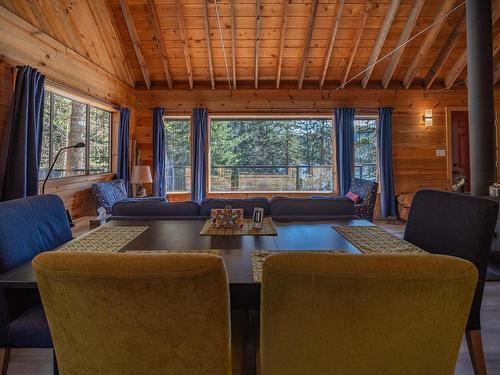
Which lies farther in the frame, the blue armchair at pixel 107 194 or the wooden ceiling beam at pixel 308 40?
the wooden ceiling beam at pixel 308 40

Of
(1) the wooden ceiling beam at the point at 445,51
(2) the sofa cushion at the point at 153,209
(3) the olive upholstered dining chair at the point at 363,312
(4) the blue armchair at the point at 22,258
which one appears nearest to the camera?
(3) the olive upholstered dining chair at the point at 363,312

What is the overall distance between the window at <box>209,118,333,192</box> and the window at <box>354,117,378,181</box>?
21.8 inches

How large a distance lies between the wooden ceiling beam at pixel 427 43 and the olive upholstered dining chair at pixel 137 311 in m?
5.80

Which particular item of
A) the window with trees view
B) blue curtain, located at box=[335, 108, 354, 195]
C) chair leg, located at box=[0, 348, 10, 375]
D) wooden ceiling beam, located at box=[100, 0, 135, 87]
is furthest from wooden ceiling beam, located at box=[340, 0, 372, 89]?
chair leg, located at box=[0, 348, 10, 375]

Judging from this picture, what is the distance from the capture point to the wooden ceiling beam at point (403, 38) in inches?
194

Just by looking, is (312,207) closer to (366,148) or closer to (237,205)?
(237,205)

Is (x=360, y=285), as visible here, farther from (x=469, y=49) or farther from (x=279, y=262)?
(x=469, y=49)

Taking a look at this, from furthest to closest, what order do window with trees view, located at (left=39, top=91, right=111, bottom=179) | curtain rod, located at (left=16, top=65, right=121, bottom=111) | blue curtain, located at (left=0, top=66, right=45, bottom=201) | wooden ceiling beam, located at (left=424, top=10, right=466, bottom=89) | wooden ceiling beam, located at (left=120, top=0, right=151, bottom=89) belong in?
1. wooden ceiling beam, located at (left=424, top=10, right=466, bottom=89)
2. wooden ceiling beam, located at (left=120, top=0, right=151, bottom=89)
3. window with trees view, located at (left=39, top=91, right=111, bottom=179)
4. curtain rod, located at (left=16, top=65, right=121, bottom=111)
5. blue curtain, located at (left=0, top=66, right=45, bottom=201)

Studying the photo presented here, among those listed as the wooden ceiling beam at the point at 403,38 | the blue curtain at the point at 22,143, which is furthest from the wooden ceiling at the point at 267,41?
the blue curtain at the point at 22,143

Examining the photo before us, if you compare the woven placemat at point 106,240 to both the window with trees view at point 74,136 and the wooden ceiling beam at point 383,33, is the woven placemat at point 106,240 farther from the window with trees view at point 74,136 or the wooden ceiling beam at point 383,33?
the wooden ceiling beam at point 383,33

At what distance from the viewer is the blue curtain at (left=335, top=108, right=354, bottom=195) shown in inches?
256

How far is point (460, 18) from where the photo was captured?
17.2ft

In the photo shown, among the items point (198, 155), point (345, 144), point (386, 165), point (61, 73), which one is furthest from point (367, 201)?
point (61, 73)

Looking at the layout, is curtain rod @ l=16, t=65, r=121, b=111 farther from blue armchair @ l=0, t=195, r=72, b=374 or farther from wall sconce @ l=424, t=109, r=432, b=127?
wall sconce @ l=424, t=109, r=432, b=127
